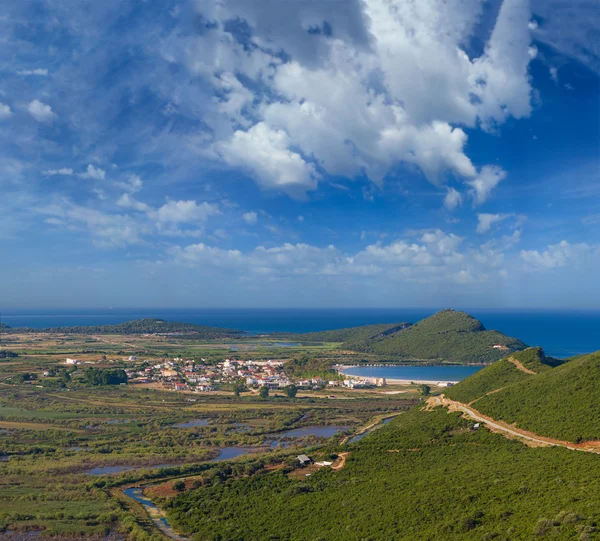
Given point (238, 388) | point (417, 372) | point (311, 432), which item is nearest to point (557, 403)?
point (311, 432)

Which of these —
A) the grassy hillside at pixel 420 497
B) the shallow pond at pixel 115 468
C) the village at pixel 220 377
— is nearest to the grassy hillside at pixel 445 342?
the village at pixel 220 377

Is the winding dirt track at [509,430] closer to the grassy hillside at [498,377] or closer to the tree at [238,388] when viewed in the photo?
the grassy hillside at [498,377]

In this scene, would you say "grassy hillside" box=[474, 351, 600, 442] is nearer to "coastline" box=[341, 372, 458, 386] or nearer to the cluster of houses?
"coastline" box=[341, 372, 458, 386]

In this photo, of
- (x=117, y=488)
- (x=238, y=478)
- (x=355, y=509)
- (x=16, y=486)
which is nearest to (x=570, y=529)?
(x=355, y=509)

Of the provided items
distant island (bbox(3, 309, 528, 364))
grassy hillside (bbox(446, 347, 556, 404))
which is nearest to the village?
distant island (bbox(3, 309, 528, 364))

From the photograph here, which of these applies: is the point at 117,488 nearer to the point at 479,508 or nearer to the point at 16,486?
the point at 16,486

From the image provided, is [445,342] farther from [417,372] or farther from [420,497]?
[420,497]

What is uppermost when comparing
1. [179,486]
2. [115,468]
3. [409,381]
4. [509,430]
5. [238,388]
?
[509,430]
